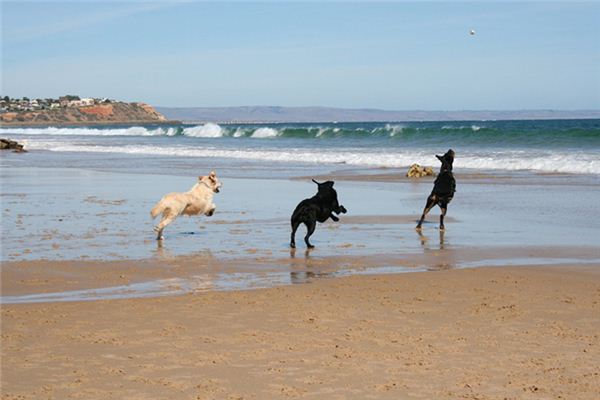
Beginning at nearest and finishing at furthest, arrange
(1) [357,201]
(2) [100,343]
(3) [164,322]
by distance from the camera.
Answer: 1. (2) [100,343]
2. (3) [164,322]
3. (1) [357,201]

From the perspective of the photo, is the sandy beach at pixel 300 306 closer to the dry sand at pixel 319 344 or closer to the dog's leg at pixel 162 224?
the dry sand at pixel 319 344

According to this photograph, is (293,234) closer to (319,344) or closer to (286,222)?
(286,222)

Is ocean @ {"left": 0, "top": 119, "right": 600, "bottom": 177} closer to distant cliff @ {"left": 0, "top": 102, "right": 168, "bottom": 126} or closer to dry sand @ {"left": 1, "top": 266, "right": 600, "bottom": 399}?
dry sand @ {"left": 1, "top": 266, "right": 600, "bottom": 399}

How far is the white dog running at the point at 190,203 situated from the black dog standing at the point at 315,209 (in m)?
1.57

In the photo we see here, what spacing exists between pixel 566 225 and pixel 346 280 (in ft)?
18.0

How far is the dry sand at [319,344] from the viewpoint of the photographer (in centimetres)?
522

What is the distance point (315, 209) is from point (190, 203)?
1.94 metres

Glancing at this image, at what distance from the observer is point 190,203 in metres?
12.1

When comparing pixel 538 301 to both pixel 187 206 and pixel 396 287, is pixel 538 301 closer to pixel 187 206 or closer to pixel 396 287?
pixel 396 287

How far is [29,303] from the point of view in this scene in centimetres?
765

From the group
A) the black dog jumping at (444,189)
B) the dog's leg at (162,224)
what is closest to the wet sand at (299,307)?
the dog's leg at (162,224)

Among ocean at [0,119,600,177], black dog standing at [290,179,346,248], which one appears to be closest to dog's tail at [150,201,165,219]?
black dog standing at [290,179,346,248]

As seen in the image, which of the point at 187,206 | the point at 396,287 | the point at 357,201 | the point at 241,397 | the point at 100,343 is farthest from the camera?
the point at 357,201

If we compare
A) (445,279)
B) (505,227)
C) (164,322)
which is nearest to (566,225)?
(505,227)
